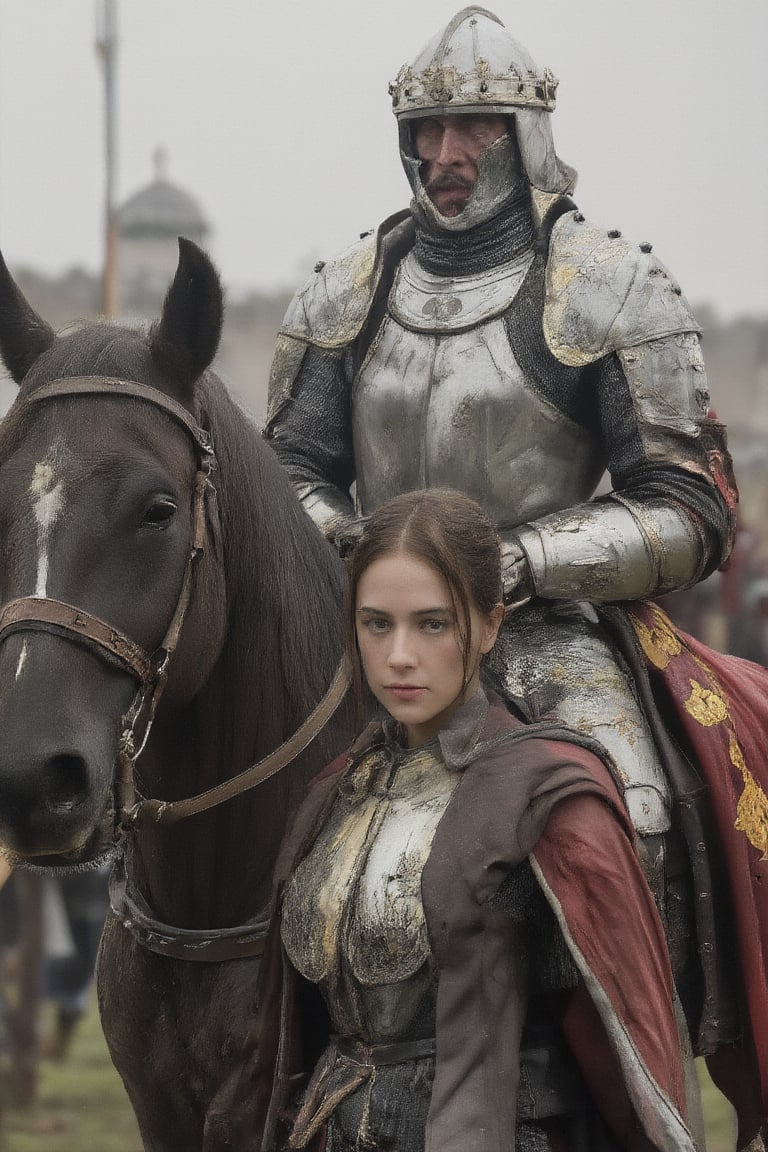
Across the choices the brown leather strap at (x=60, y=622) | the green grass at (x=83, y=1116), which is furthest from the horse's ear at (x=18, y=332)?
the green grass at (x=83, y=1116)

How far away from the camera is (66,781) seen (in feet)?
9.40

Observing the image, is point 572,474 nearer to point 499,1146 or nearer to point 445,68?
point 445,68

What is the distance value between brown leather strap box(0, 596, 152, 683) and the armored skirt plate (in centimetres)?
135

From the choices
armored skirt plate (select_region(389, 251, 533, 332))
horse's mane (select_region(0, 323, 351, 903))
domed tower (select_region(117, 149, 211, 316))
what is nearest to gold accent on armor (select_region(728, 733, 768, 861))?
horse's mane (select_region(0, 323, 351, 903))

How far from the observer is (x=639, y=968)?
8.57 ft

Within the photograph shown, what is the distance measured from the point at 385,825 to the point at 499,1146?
54 centimetres

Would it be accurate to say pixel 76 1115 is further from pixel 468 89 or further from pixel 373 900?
pixel 373 900

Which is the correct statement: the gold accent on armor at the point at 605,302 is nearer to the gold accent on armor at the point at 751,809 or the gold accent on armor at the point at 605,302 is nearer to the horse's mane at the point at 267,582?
the horse's mane at the point at 267,582

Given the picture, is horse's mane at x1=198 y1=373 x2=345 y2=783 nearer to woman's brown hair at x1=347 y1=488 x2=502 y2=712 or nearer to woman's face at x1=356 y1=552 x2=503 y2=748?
woman's brown hair at x1=347 y1=488 x2=502 y2=712

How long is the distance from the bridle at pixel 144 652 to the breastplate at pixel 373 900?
1.21ft

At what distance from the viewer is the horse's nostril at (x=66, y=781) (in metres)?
2.81

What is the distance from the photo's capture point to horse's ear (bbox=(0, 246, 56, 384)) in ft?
10.9

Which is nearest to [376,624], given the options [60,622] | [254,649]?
[60,622]

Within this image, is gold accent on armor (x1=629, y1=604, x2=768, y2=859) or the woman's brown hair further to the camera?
gold accent on armor (x1=629, y1=604, x2=768, y2=859)
